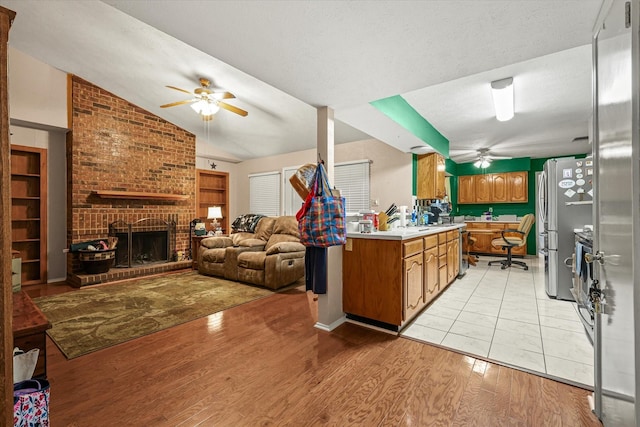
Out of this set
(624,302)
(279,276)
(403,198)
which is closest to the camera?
(624,302)

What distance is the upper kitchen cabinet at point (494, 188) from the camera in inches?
268

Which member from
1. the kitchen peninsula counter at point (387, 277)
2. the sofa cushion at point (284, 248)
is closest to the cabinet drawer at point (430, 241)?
the kitchen peninsula counter at point (387, 277)

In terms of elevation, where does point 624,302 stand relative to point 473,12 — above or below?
below

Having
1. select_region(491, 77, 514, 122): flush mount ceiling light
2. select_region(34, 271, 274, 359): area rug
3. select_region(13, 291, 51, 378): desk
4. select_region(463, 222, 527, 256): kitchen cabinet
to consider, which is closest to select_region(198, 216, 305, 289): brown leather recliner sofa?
select_region(34, 271, 274, 359): area rug

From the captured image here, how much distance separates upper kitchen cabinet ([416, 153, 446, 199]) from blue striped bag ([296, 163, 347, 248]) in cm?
292

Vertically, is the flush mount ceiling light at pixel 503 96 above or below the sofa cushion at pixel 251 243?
above

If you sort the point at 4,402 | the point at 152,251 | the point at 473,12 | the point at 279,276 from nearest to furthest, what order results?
the point at 4,402, the point at 473,12, the point at 279,276, the point at 152,251

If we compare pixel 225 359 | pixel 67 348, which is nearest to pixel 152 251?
pixel 67 348

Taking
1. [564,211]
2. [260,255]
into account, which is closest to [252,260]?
[260,255]

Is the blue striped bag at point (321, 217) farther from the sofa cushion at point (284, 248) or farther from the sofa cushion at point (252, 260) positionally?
the sofa cushion at point (252, 260)

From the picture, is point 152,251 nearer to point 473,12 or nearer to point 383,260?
point 383,260

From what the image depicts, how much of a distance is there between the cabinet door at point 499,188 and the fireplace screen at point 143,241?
757cm

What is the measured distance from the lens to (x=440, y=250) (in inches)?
137

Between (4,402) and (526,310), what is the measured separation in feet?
13.0
